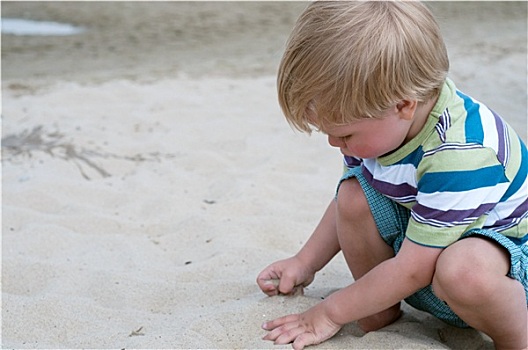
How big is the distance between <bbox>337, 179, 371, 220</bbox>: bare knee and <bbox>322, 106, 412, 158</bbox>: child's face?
0.54 ft

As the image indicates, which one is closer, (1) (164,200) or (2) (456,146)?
(2) (456,146)

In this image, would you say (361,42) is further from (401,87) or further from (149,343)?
(149,343)

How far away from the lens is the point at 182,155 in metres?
3.45

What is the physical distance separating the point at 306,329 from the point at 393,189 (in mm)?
409

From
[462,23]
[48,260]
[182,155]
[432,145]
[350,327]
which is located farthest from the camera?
[462,23]

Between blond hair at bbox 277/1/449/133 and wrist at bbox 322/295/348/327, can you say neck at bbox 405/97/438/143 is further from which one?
wrist at bbox 322/295/348/327

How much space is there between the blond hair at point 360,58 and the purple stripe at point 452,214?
0.80 feet

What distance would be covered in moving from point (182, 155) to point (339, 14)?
1.96 metres

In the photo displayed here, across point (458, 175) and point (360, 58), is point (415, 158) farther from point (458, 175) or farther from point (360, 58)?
point (360, 58)

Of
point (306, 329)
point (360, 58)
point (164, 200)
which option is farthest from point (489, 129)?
point (164, 200)

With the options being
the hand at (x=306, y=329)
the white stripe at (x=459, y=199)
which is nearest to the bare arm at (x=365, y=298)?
the hand at (x=306, y=329)

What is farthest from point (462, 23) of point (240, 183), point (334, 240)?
point (334, 240)

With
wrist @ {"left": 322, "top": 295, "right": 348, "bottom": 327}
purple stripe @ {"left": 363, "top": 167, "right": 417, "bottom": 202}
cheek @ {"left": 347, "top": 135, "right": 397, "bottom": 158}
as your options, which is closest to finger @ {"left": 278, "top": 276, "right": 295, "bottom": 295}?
wrist @ {"left": 322, "top": 295, "right": 348, "bottom": 327}

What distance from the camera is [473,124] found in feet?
5.45
